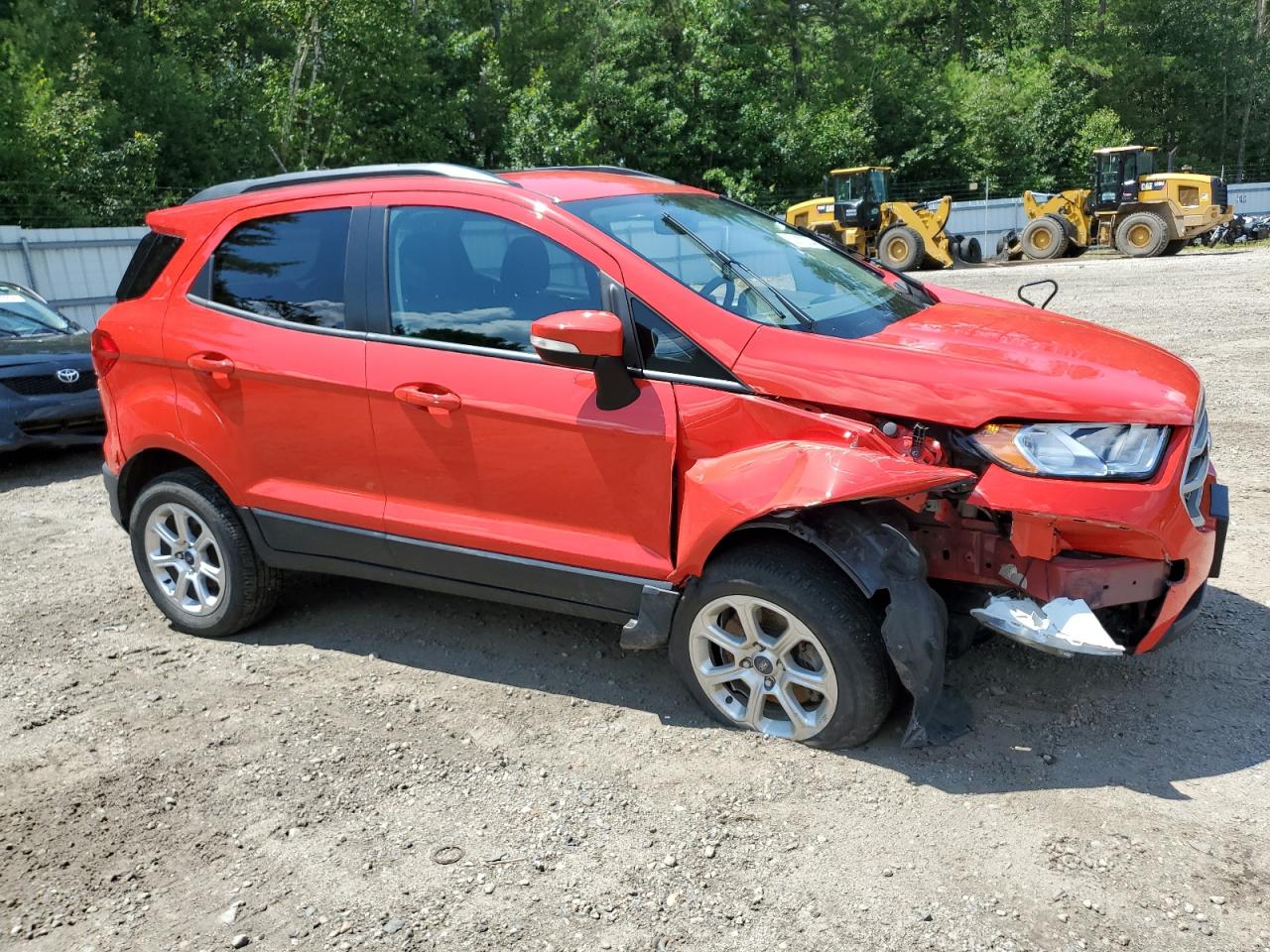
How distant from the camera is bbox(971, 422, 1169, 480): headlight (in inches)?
126

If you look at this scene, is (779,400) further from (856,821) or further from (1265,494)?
(1265,494)

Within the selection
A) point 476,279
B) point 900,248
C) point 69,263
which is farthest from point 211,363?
point 900,248

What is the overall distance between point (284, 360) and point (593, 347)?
1489 millimetres

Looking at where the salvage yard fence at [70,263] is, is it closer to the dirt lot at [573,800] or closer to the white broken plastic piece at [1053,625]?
the dirt lot at [573,800]

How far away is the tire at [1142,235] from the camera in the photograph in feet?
78.7

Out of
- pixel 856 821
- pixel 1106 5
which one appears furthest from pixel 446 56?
pixel 856 821

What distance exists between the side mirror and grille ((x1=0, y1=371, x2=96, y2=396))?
6.17 m

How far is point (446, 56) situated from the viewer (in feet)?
116

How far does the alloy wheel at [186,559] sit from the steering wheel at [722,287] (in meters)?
2.42

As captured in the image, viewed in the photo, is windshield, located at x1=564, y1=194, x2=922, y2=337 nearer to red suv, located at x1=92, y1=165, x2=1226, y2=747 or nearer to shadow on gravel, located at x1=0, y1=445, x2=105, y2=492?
red suv, located at x1=92, y1=165, x2=1226, y2=747

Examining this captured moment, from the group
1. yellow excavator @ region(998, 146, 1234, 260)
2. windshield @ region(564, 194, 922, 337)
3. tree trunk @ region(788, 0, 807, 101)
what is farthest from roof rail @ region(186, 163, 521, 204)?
tree trunk @ region(788, 0, 807, 101)

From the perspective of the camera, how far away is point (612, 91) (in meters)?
35.0

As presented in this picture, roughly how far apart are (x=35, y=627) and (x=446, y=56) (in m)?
33.5

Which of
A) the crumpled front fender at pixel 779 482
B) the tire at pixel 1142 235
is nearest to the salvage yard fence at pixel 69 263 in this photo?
the crumpled front fender at pixel 779 482
